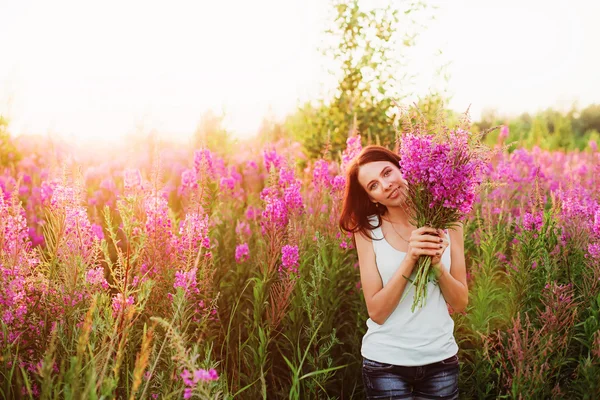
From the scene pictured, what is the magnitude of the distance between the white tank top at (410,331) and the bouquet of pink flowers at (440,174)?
166 mm

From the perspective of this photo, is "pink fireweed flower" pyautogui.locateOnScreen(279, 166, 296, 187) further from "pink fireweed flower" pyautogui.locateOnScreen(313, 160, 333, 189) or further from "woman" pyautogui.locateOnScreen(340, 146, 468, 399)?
"woman" pyautogui.locateOnScreen(340, 146, 468, 399)

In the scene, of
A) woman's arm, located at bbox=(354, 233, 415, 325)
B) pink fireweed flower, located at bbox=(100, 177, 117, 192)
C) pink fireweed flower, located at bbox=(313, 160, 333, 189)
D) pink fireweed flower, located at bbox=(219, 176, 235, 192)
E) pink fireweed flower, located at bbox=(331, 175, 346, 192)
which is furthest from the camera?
pink fireweed flower, located at bbox=(100, 177, 117, 192)

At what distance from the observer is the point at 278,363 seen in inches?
141

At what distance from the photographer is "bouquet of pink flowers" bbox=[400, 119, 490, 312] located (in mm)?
2373

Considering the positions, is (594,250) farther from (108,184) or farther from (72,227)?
(108,184)

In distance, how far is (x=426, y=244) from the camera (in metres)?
2.46

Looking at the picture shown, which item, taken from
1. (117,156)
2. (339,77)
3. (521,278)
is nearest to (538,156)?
(339,77)

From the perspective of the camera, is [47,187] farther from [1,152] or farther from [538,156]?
[538,156]

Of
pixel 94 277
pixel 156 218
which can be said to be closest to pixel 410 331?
pixel 156 218

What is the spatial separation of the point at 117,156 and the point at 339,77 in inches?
130

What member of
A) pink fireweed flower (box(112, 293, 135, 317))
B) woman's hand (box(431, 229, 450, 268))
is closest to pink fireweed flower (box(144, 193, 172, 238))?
pink fireweed flower (box(112, 293, 135, 317))

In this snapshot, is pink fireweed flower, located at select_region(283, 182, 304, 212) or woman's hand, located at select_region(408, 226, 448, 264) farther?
pink fireweed flower, located at select_region(283, 182, 304, 212)

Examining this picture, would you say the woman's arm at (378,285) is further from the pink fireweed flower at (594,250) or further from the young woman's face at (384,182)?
the pink fireweed flower at (594,250)

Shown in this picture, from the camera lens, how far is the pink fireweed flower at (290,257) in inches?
126
